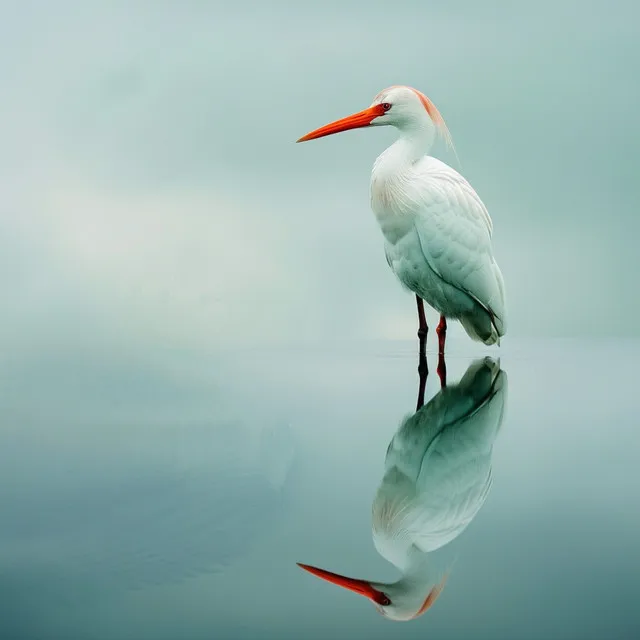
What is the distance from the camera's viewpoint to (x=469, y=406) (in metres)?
3.75

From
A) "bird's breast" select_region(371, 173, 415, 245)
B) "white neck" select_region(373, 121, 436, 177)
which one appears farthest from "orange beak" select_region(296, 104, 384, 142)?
"bird's breast" select_region(371, 173, 415, 245)

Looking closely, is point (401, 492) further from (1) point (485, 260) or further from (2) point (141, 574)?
(1) point (485, 260)

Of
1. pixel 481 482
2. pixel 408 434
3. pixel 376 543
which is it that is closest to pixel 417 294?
pixel 408 434

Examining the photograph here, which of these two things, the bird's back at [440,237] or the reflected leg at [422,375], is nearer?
the reflected leg at [422,375]

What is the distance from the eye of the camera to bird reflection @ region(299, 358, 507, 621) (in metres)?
1.61

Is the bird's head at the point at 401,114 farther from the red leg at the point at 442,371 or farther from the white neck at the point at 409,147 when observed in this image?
the red leg at the point at 442,371

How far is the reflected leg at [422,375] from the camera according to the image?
13.0 feet

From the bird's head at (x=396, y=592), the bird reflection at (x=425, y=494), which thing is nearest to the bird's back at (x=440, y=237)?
the bird reflection at (x=425, y=494)

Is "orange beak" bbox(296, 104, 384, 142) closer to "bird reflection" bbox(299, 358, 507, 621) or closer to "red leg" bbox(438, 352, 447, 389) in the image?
"red leg" bbox(438, 352, 447, 389)

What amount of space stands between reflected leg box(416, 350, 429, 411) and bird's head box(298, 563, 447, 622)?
6.79ft

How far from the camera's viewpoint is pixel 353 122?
6.01 m

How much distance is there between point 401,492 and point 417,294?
13.0ft

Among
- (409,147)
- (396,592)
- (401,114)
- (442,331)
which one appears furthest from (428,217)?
(396,592)

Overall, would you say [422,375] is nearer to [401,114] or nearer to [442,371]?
[442,371]
